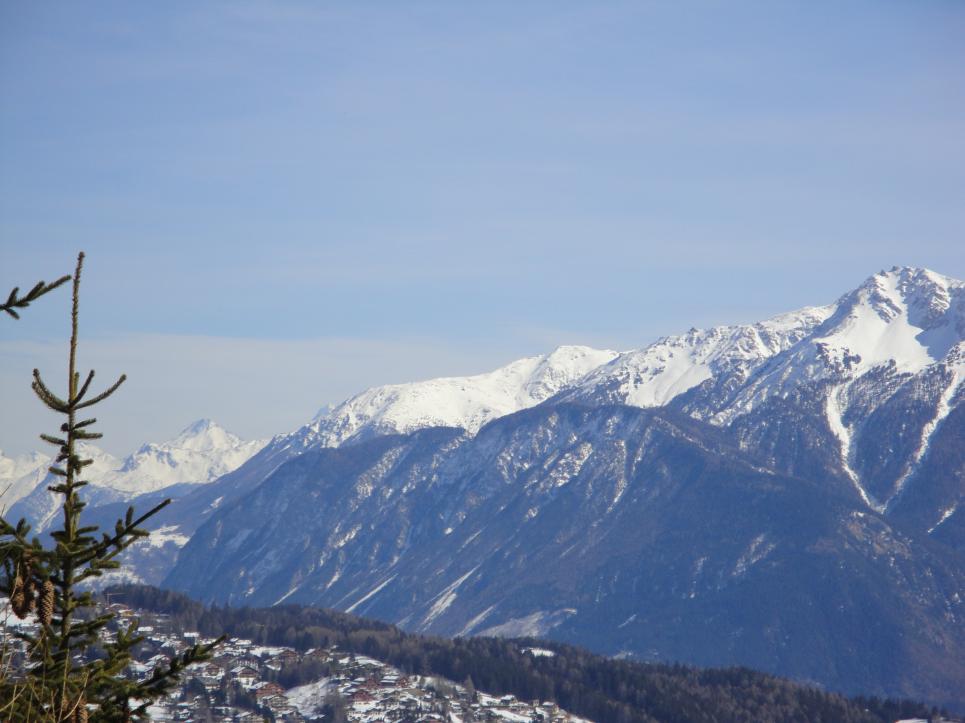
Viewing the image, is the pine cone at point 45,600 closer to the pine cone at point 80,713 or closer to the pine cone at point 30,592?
the pine cone at point 30,592

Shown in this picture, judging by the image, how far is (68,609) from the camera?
94.3 feet

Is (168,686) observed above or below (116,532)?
below

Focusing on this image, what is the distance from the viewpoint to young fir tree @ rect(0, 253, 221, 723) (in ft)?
86.1

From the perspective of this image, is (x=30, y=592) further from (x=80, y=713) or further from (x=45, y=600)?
(x=80, y=713)

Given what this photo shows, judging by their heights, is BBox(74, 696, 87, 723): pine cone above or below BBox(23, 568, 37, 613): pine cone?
below

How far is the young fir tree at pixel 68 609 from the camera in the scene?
26250 mm

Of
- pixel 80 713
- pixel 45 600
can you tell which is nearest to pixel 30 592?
pixel 45 600

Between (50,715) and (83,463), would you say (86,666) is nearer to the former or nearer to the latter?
(50,715)

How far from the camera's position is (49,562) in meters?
27.6

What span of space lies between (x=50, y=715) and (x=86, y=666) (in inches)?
69.1

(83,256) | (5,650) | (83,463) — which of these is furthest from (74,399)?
(5,650)

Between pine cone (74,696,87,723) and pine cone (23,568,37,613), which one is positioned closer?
pine cone (74,696,87,723)

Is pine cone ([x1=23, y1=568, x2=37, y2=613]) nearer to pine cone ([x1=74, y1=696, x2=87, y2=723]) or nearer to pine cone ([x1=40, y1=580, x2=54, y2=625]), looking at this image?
pine cone ([x1=40, y1=580, x2=54, y2=625])

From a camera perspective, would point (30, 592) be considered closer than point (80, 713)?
No
